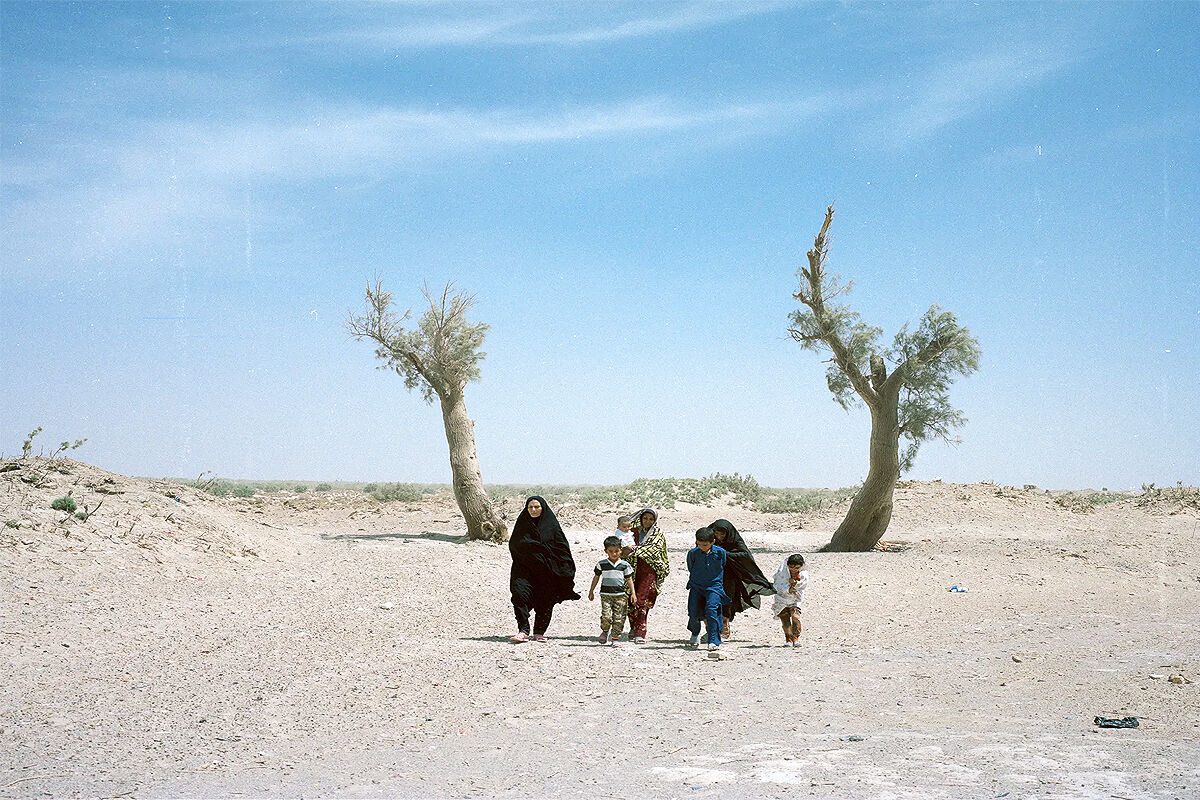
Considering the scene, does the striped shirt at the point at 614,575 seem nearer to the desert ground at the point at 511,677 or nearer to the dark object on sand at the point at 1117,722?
the desert ground at the point at 511,677

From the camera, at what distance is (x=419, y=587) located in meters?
15.7

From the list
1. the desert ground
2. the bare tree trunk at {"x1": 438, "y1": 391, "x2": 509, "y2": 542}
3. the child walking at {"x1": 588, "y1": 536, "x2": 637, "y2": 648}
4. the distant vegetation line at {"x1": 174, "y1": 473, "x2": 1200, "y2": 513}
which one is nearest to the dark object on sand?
the desert ground

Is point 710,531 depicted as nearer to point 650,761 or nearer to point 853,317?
point 650,761

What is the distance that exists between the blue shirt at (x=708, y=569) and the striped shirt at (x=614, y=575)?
2.55 ft

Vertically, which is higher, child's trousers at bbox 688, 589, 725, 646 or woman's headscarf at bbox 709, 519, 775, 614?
woman's headscarf at bbox 709, 519, 775, 614

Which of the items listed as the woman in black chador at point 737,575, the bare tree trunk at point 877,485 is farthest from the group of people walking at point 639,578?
the bare tree trunk at point 877,485

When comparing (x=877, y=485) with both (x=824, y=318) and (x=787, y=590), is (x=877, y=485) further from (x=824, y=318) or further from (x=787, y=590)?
(x=787, y=590)

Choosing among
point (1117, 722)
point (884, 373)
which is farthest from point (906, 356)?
point (1117, 722)

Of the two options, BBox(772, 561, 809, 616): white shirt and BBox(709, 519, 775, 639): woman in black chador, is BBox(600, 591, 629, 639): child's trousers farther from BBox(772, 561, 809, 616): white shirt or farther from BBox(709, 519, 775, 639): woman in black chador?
BBox(772, 561, 809, 616): white shirt

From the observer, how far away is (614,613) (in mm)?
11180

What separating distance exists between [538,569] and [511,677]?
2.39m

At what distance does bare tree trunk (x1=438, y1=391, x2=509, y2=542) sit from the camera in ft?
71.8

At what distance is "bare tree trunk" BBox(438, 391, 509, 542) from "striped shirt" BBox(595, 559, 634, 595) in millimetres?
11001

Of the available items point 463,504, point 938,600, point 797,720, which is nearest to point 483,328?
point 463,504
